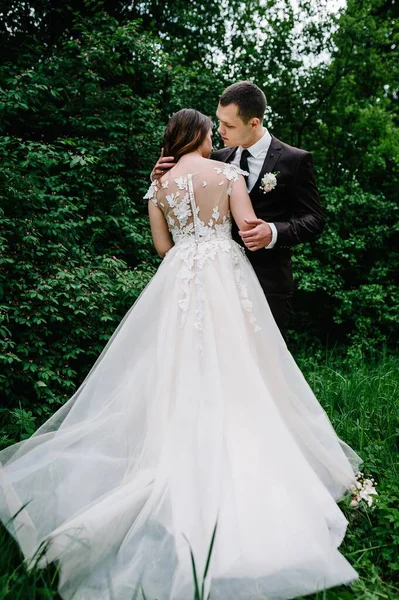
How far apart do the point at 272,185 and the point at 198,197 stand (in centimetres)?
52

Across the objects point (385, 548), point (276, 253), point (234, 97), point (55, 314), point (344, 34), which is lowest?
point (385, 548)

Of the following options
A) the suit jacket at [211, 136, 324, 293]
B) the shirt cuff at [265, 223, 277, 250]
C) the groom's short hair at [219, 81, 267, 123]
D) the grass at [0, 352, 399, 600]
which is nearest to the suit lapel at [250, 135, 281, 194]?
the suit jacket at [211, 136, 324, 293]

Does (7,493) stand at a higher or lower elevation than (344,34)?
lower

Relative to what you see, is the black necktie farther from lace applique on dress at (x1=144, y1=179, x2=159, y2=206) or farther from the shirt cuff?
lace applique on dress at (x1=144, y1=179, x2=159, y2=206)

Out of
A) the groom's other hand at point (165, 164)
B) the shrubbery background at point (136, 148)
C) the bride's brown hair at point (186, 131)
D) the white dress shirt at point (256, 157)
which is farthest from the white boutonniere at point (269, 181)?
the shrubbery background at point (136, 148)

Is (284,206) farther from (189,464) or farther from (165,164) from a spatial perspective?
(189,464)

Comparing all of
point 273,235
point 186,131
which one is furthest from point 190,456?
point 186,131

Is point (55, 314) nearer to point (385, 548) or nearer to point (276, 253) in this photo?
point (276, 253)

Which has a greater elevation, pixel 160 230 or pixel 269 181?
pixel 269 181

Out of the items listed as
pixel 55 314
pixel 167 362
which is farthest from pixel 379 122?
pixel 167 362

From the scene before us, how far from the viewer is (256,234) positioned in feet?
9.57

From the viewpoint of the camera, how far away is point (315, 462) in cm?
290

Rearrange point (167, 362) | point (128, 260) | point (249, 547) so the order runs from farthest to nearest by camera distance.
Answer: point (128, 260) → point (167, 362) → point (249, 547)

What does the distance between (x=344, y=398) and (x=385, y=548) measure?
69.5 inches
